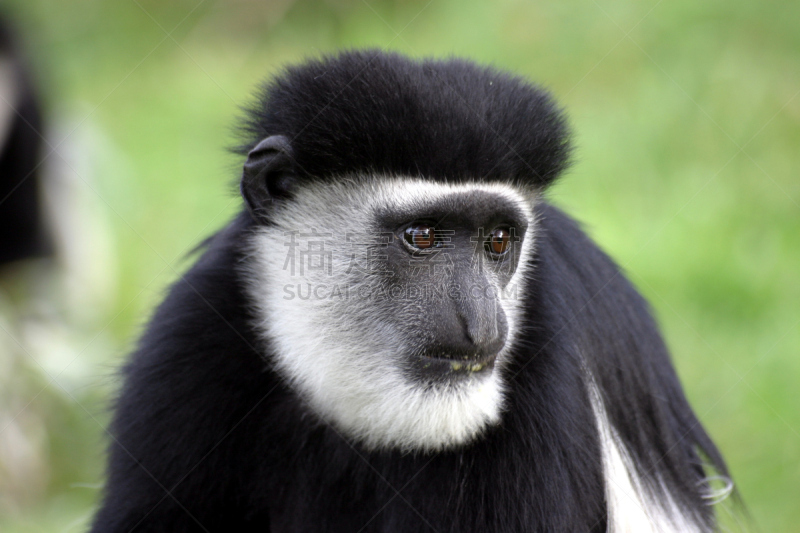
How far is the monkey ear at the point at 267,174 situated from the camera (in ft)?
6.84

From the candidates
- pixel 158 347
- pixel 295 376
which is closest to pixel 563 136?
pixel 295 376

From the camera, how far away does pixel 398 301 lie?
2041 mm

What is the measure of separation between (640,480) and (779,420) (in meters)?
2.17

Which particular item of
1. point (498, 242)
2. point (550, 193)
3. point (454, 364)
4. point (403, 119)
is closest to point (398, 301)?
point (454, 364)

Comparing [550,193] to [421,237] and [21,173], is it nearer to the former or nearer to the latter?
[421,237]

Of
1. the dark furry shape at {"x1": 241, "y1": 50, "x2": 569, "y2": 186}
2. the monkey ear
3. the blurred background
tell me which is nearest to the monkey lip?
the dark furry shape at {"x1": 241, "y1": 50, "x2": 569, "y2": 186}

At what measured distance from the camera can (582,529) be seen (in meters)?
2.21

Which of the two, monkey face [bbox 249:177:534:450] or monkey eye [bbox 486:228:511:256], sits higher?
monkey eye [bbox 486:228:511:256]

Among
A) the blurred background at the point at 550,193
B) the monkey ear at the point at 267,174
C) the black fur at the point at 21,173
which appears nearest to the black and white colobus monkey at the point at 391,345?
the monkey ear at the point at 267,174

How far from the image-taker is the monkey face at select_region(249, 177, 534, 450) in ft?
6.52

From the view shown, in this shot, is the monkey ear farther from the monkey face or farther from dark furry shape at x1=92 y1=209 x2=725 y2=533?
dark furry shape at x1=92 y1=209 x2=725 y2=533

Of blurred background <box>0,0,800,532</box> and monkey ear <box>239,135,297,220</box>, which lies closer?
monkey ear <box>239,135,297,220</box>

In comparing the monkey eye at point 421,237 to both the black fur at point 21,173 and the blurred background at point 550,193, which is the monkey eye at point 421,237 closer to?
the blurred background at point 550,193

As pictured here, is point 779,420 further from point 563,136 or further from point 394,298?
point 394,298
